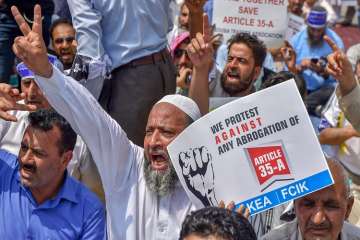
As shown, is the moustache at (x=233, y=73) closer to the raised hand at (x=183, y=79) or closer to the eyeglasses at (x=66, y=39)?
the raised hand at (x=183, y=79)

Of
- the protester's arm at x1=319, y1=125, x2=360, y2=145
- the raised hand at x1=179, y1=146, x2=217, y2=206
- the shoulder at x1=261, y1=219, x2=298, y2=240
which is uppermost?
the raised hand at x1=179, y1=146, x2=217, y2=206

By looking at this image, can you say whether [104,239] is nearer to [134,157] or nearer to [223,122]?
[134,157]

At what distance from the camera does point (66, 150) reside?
4.55m

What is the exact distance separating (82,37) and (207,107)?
2.66 feet

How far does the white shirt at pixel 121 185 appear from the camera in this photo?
4.17 m

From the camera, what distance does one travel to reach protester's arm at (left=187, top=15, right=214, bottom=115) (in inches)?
187

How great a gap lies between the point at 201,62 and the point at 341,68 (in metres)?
0.75

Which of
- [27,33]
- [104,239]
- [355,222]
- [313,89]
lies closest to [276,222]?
[355,222]

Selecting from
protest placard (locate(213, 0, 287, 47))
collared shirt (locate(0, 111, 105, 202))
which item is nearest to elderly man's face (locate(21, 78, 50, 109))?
collared shirt (locate(0, 111, 105, 202))

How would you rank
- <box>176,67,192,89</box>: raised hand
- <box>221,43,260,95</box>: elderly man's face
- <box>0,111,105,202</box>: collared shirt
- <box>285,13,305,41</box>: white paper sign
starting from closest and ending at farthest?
<box>0,111,105,202</box>: collared shirt
<box>221,43,260,95</box>: elderly man's face
<box>176,67,192,89</box>: raised hand
<box>285,13,305,41</box>: white paper sign

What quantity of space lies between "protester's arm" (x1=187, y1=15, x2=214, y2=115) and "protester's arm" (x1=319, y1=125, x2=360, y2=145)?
A: 5.21 ft

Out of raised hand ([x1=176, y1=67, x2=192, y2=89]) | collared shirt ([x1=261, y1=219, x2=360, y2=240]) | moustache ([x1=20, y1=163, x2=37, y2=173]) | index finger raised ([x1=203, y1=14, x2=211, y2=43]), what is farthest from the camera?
raised hand ([x1=176, y1=67, x2=192, y2=89])

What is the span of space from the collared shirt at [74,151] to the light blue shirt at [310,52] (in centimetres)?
524

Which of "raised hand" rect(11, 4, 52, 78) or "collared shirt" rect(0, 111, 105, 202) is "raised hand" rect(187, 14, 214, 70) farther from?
"raised hand" rect(11, 4, 52, 78)
